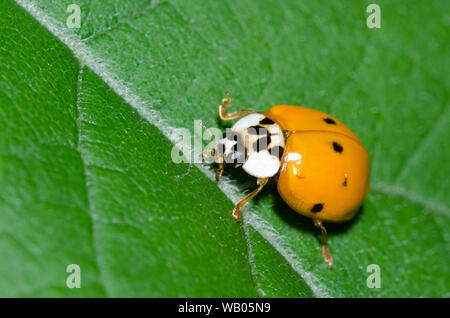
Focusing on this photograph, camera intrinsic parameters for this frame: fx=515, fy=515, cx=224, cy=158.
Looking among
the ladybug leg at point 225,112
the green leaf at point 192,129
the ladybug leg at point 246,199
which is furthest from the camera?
the ladybug leg at point 225,112

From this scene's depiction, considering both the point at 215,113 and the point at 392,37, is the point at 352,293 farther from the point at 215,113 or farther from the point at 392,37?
the point at 392,37

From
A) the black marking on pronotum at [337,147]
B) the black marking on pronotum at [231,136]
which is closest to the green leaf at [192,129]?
the black marking on pronotum at [231,136]

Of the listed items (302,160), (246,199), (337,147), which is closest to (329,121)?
(337,147)

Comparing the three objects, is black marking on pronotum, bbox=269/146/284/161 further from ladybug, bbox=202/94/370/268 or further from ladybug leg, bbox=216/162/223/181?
ladybug leg, bbox=216/162/223/181

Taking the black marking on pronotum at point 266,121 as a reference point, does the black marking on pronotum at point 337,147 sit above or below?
below

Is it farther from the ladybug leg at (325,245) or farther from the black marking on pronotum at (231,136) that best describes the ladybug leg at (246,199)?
the ladybug leg at (325,245)

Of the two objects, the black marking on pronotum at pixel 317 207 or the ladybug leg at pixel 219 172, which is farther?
the black marking on pronotum at pixel 317 207

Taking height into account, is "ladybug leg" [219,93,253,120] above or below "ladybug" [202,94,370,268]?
above

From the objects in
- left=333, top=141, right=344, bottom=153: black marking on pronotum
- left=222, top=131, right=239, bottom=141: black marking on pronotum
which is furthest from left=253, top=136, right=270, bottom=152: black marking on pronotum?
left=333, top=141, right=344, bottom=153: black marking on pronotum
